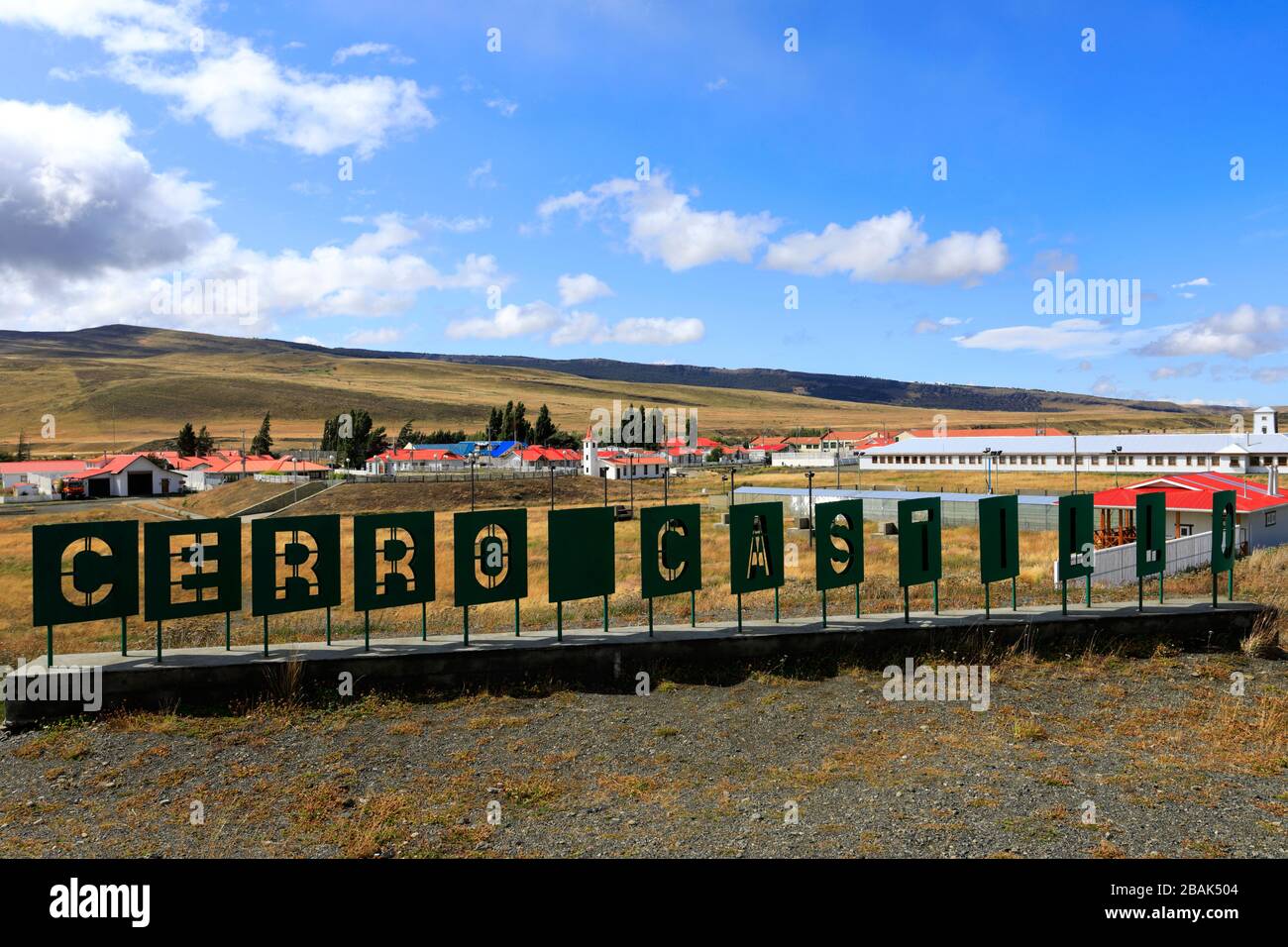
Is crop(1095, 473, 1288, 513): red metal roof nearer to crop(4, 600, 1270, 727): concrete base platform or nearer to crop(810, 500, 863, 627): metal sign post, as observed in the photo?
crop(4, 600, 1270, 727): concrete base platform

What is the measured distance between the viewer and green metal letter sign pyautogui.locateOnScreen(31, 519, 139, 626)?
577 inches

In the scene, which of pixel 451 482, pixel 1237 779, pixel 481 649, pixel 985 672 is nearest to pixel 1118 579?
pixel 985 672

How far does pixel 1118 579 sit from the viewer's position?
1106 inches

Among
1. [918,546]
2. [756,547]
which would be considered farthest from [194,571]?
[918,546]

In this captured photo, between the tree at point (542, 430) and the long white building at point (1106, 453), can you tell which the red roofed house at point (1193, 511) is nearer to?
the long white building at point (1106, 453)

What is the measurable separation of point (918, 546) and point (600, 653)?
26.5 ft

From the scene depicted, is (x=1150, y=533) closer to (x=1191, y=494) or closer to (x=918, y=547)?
(x=918, y=547)

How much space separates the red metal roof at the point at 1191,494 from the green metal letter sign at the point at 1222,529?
11.4m

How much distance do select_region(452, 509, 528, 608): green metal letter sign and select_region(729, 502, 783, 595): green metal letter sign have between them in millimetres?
4747

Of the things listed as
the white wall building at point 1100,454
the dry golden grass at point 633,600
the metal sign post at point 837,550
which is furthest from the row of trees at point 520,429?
the metal sign post at point 837,550

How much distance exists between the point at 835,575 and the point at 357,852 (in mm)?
12226

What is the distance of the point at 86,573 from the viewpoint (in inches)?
577

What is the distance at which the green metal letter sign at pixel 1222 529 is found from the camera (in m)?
20.4

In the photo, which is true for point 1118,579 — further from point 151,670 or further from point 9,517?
point 9,517
